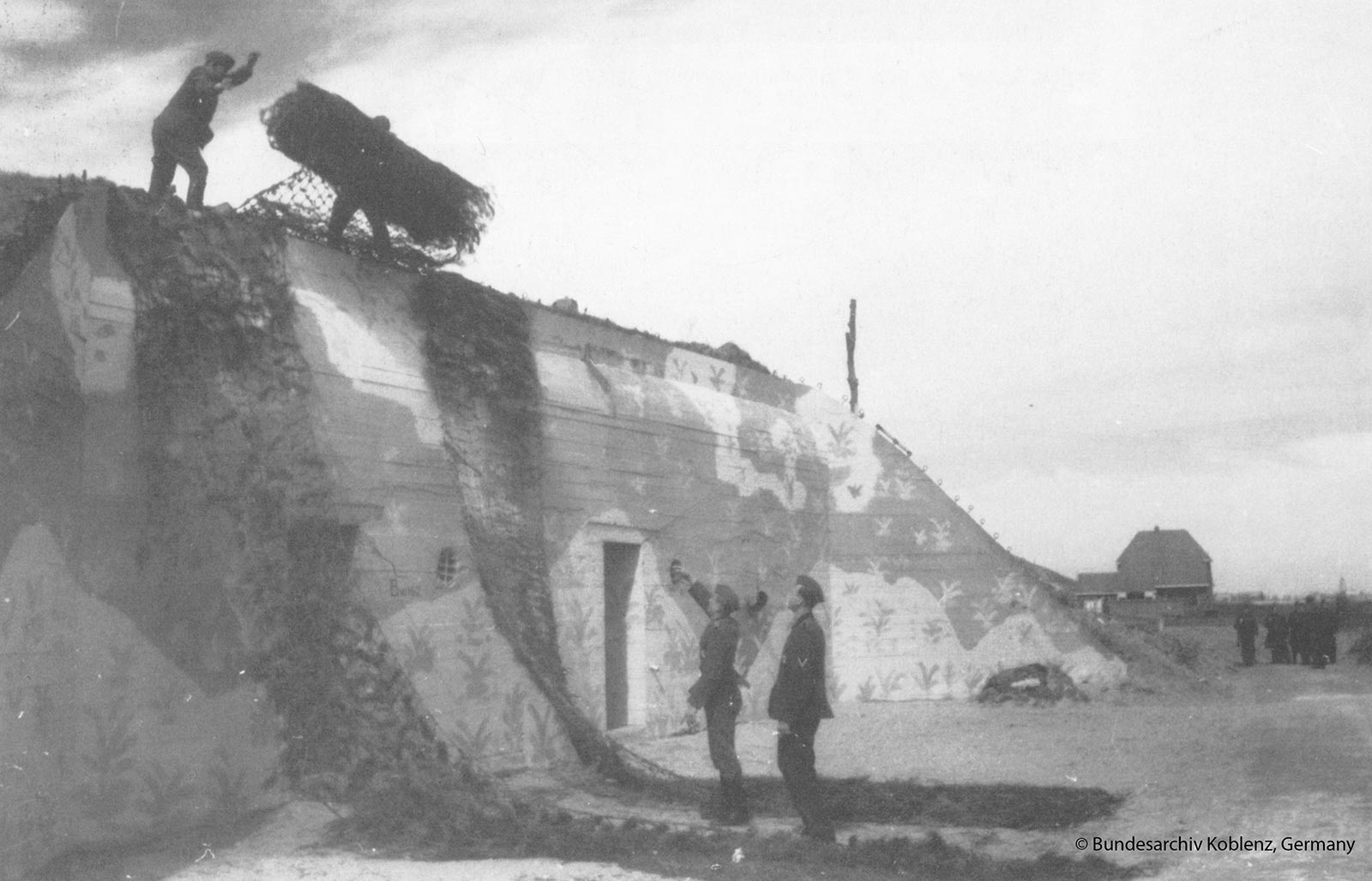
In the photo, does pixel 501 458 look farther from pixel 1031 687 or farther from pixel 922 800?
pixel 1031 687

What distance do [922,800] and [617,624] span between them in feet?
16.1

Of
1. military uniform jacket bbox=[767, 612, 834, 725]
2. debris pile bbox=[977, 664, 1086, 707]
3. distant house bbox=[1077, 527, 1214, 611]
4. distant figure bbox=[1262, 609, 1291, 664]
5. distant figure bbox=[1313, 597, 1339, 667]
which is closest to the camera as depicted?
military uniform jacket bbox=[767, 612, 834, 725]

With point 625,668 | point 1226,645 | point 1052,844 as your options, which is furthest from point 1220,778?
point 1226,645

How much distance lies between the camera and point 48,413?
7.51 m

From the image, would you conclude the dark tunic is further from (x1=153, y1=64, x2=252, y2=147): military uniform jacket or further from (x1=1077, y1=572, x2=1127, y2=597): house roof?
(x1=1077, y1=572, x2=1127, y2=597): house roof

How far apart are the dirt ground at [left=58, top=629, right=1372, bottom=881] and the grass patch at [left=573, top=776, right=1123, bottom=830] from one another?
21 cm

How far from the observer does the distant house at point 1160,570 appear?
→ 57.1 metres

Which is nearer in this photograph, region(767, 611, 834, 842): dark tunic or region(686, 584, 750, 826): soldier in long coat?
region(767, 611, 834, 842): dark tunic

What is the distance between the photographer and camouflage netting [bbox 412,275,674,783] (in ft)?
35.9

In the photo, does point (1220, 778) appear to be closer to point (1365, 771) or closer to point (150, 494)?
point (1365, 771)

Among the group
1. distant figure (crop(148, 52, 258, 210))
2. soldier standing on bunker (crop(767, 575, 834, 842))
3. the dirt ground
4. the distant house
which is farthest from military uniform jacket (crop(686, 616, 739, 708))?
the distant house

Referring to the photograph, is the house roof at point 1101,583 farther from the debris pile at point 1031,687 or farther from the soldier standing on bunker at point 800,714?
the soldier standing on bunker at point 800,714

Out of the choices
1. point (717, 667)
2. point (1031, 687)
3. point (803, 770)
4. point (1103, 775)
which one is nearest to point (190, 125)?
point (717, 667)

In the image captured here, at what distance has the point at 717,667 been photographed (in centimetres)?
876
